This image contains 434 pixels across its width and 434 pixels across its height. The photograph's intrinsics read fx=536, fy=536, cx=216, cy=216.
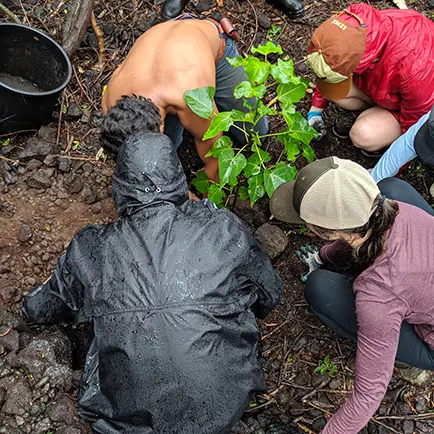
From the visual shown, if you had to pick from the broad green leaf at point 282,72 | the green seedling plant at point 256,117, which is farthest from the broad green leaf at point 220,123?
the broad green leaf at point 282,72

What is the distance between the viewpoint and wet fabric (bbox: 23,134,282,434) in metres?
1.63

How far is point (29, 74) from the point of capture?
2.87 metres

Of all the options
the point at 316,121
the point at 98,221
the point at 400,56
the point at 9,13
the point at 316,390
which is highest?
the point at 400,56

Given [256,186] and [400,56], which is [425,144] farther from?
[256,186]

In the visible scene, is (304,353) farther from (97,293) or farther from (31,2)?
(31,2)

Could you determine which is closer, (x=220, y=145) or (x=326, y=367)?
(x=220, y=145)

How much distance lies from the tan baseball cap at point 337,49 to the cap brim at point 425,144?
1.33 feet

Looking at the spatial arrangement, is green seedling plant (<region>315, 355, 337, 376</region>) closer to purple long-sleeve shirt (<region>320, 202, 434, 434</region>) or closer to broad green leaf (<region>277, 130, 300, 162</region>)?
purple long-sleeve shirt (<region>320, 202, 434, 434</region>)

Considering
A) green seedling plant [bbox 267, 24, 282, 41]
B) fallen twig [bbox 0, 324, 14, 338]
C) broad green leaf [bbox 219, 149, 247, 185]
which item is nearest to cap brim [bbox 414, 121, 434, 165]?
broad green leaf [bbox 219, 149, 247, 185]

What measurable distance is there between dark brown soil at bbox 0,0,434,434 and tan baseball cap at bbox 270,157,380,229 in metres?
1.05

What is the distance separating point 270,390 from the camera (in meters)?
2.47

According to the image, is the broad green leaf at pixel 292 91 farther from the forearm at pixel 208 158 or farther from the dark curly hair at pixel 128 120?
the dark curly hair at pixel 128 120

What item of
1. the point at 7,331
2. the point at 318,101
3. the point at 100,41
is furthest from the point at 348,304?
the point at 100,41

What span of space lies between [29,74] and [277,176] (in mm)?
1518
